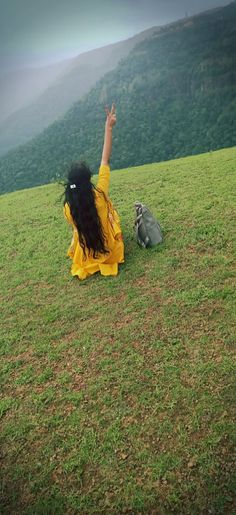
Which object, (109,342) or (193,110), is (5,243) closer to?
(109,342)

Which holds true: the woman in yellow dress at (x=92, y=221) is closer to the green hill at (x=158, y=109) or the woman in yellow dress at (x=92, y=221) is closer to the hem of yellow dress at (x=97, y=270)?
the hem of yellow dress at (x=97, y=270)

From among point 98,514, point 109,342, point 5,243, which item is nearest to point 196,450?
point 98,514

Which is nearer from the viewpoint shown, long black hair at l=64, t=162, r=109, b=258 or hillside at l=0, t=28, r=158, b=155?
long black hair at l=64, t=162, r=109, b=258

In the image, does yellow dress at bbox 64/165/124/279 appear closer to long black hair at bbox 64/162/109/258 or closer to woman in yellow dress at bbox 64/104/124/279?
woman in yellow dress at bbox 64/104/124/279

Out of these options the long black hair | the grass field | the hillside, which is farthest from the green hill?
the hillside

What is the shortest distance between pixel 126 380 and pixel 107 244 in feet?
6.39

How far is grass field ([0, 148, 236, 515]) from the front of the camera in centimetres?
268

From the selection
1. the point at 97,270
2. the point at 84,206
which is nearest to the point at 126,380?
the point at 97,270

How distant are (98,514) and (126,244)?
3.49m

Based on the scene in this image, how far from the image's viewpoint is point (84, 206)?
4695 millimetres

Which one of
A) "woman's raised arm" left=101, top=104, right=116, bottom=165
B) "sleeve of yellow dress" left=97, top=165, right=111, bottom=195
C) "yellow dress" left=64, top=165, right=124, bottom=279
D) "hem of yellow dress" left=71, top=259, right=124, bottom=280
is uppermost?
"woman's raised arm" left=101, top=104, right=116, bottom=165

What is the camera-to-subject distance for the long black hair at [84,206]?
15.2 feet

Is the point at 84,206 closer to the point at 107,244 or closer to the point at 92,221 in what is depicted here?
the point at 92,221

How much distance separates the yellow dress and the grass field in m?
0.14
